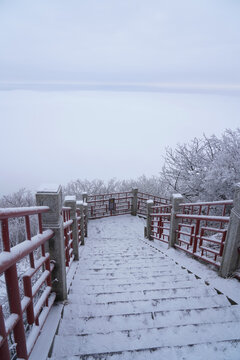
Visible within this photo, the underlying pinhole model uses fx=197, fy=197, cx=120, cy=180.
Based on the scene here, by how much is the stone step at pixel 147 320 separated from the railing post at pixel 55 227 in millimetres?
448

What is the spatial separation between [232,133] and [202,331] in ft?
39.3

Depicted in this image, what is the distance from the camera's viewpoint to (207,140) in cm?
1373

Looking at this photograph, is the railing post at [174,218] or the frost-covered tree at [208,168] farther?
the frost-covered tree at [208,168]

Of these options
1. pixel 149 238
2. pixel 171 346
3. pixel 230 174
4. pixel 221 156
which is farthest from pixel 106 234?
pixel 171 346

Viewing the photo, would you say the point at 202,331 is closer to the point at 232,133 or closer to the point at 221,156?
the point at 221,156

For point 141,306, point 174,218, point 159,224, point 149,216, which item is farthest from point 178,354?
point 149,216

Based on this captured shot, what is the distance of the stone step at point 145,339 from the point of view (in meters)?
2.03

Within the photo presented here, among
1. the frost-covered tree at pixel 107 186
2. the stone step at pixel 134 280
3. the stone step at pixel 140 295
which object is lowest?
the frost-covered tree at pixel 107 186

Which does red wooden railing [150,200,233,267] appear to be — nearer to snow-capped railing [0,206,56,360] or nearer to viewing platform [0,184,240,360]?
viewing platform [0,184,240,360]

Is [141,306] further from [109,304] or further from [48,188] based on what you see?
[48,188]

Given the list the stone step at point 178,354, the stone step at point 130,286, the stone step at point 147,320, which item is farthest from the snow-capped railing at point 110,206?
the stone step at point 178,354

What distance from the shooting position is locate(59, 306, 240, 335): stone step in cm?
232

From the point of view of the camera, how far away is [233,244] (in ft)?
10.9

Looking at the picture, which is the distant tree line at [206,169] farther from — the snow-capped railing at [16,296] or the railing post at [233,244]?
the snow-capped railing at [16,296]
